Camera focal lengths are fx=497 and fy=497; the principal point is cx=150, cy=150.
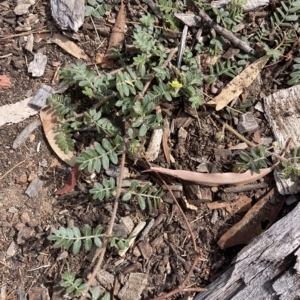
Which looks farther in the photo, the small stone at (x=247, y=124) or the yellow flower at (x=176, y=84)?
the small stone at (x=247, y=124)

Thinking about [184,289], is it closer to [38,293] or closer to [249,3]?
[38,293]

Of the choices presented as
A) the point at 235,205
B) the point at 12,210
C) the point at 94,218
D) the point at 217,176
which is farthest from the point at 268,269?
the point at 12,210

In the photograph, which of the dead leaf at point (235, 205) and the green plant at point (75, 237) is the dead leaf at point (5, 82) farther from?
the dead leaf at point (235, 205)

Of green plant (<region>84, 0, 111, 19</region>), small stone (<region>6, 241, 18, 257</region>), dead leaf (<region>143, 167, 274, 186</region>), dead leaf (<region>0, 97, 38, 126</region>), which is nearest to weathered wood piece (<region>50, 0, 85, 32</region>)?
green plant (<region>84, 0, 111, 19</region>)

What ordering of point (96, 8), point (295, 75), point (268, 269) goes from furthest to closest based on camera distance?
point (96, 8)
point (295, 75)
point (268, 269)

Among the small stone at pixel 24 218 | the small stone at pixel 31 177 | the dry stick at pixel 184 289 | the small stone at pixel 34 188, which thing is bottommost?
the dry stick at pixel 184 289

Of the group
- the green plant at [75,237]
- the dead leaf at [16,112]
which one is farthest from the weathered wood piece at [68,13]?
the green plant at [75,237]

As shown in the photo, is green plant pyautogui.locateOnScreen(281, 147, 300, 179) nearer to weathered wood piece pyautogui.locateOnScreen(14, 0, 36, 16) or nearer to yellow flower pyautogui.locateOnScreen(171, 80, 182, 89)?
yellow flower pyautogui.locateOnScreen(171, 80, 182, 89)
